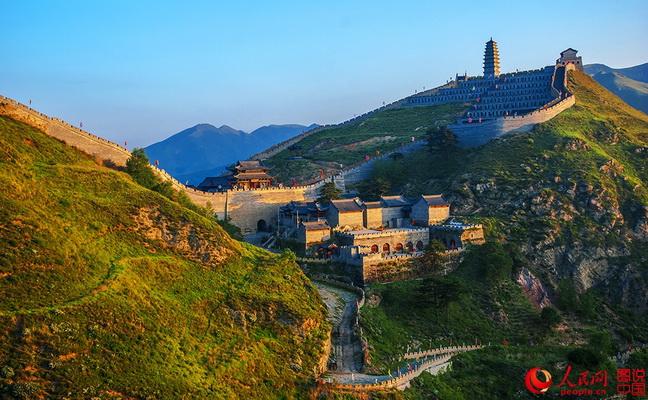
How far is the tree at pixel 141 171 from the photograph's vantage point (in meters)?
54.5

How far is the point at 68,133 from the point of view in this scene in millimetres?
54156

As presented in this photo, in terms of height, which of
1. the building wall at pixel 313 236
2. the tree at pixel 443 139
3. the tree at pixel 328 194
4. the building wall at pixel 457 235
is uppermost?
the tree at pixel 443 139

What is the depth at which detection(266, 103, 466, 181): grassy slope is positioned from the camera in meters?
92.6

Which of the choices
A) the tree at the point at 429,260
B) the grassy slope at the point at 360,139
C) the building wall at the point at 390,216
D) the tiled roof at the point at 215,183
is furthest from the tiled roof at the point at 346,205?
the grassy slope at the point at 360,139

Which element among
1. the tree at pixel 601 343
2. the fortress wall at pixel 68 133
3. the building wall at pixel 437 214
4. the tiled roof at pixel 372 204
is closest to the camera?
the tree at pixel 601 343

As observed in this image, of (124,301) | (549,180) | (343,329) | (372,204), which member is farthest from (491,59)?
(124,301)

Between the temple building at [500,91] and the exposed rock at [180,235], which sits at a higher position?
the temple building at [500,91]

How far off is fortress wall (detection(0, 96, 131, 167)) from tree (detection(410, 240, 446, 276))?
27164mm

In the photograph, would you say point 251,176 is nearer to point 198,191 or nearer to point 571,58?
point 198,191

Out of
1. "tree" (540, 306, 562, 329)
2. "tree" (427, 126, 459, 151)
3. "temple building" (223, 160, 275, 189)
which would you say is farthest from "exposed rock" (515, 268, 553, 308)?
"temple building" (223, 160, 275, 189)

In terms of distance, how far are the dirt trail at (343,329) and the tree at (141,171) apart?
1643 centimetres

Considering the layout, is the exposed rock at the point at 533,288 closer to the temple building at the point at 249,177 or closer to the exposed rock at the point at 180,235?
the exposed rock at the point at 180,235

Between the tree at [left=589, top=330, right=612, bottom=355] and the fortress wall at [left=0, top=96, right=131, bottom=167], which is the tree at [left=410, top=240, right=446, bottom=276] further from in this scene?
the fortress wall at [left=0, top=96, right=131, bottom=167]

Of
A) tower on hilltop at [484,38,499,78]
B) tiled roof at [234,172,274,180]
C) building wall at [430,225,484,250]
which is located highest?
tower on hilltop at [484,38,499,78]
